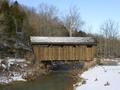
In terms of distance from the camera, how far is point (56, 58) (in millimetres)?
37062

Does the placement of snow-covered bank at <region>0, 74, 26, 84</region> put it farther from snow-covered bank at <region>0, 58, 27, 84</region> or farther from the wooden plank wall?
the wooden plank wall

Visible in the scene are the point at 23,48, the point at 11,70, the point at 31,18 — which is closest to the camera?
the point at 11,70

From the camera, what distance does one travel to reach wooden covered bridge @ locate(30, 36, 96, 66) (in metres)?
36.8

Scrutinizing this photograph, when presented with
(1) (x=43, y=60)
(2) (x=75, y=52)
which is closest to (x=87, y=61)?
(2) (x=75, y=52)

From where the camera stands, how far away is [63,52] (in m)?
37.2

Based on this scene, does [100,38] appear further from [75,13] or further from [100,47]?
[75,13]

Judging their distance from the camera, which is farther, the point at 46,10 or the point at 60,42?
the point at 46,10

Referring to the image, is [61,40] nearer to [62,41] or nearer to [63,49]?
[62,41]

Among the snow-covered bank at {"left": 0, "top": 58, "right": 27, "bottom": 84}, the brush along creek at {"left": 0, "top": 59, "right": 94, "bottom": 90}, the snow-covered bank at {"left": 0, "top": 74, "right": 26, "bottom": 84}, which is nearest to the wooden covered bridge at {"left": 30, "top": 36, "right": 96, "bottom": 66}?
the brush along creek at {"left": 0, "top": 59, "right": 94, "bottom": 90}

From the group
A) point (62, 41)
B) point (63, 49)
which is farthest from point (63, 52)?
point (62, 41)

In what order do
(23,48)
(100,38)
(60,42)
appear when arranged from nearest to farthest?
(60,42), (23,48), (100,38)

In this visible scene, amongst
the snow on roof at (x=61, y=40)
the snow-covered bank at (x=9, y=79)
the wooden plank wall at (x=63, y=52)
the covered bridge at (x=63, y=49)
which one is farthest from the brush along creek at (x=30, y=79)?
the snow on roof at (x=61, y=40)

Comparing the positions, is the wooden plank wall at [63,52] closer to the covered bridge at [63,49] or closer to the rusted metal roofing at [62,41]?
the covered bridge at [63,49]

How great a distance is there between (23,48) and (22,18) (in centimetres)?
995
